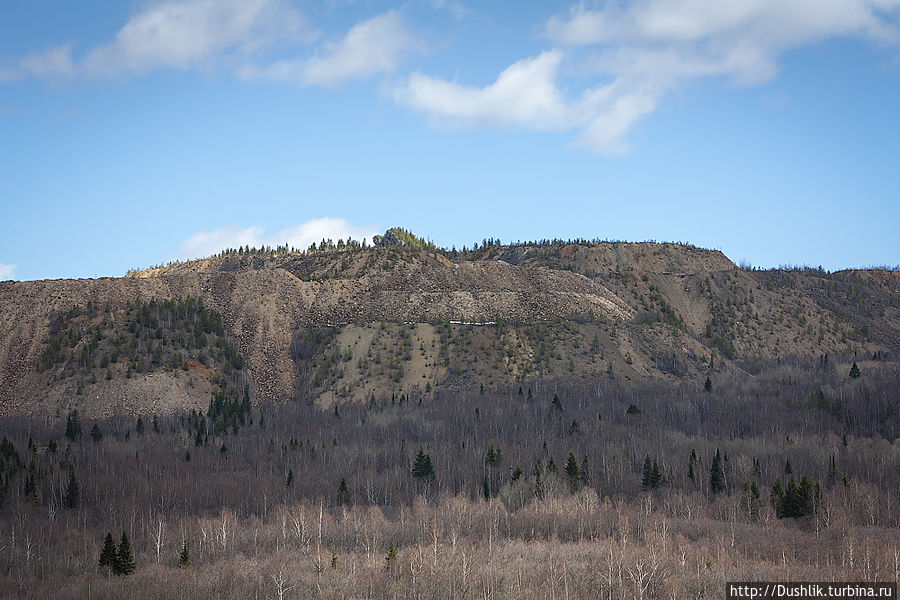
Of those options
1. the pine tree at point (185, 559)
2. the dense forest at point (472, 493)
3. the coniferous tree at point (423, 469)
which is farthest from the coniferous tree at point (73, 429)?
the pine tree at point (185, 559)

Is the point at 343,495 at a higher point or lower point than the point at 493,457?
lower

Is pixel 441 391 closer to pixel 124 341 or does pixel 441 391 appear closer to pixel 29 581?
pixel 124 341

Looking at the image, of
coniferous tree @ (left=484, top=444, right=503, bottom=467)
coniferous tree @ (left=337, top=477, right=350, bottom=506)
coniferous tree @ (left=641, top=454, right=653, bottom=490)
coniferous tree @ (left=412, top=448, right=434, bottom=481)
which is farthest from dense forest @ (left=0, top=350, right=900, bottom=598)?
coniferous tree @ (left=641, top=454, right=653, bottom=490)

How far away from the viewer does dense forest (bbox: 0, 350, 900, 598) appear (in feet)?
296

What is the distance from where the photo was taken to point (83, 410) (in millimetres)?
157375

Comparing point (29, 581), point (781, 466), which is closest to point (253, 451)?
point (29, 581)

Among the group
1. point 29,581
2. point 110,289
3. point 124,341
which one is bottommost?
point 29,581

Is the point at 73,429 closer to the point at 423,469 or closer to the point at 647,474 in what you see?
the point at 423,469

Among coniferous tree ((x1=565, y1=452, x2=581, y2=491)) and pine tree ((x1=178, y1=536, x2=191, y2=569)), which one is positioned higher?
coniferous tree ((x1=565, y1=452, x2=581, y2=491))

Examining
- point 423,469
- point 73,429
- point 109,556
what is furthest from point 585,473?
point 73,429

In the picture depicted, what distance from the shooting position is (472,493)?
128750mm

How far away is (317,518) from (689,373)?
109m

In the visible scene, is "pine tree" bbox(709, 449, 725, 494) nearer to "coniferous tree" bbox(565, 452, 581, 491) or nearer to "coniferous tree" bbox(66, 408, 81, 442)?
"coniferous tree" bbox(565, 452, 581, 491)

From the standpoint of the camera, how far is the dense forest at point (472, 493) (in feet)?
296
